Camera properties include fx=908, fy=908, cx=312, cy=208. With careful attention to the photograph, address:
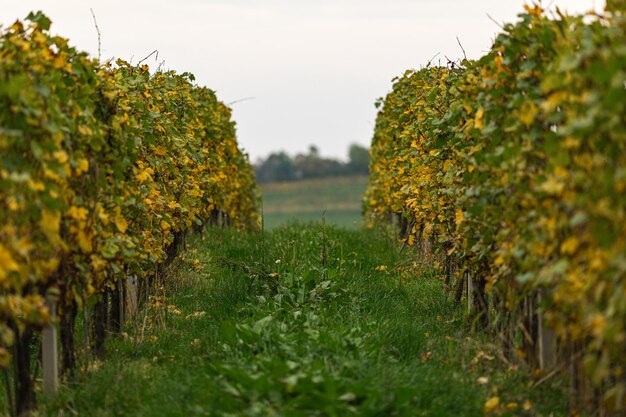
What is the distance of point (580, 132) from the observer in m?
4.70

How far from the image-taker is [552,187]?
4980 millimetres

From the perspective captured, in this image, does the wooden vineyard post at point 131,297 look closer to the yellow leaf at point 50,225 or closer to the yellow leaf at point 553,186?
the yellow leaf at point 50,225

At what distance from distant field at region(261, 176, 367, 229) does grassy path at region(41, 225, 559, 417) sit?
103ft

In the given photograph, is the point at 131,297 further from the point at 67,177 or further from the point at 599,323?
the point at 599,323

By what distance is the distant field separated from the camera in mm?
45375

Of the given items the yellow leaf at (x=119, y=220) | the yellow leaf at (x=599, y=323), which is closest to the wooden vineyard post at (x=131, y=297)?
the yellow leaf at (x=119, y=220)

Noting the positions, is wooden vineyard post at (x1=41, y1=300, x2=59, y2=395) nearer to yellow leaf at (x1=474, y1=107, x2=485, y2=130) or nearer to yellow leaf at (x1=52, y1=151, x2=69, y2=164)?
yellow leaf at (x1=52, y1=151, x2=69, y2=164)

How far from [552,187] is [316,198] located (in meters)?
45.5

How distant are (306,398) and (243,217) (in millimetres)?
13133

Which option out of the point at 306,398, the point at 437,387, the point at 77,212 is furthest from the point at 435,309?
the point at 77,212

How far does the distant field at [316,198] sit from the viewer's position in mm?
45375

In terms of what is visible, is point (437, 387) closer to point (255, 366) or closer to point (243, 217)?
point (255, 366)

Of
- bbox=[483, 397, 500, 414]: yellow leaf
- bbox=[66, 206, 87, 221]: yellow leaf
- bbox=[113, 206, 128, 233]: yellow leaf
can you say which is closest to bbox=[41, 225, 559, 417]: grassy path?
bbox=[483, 397, 500, 414]: yellow leaf

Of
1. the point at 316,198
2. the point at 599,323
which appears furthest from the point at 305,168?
the point at 599,323
